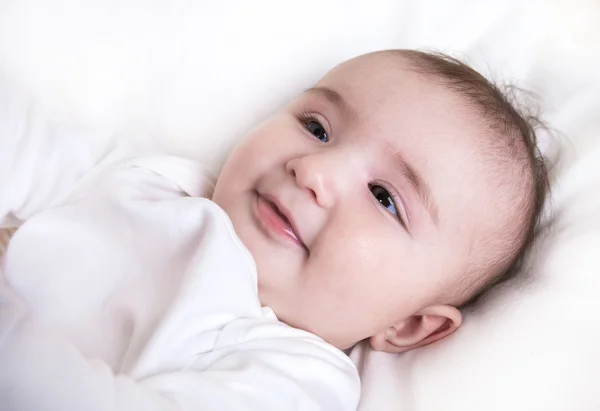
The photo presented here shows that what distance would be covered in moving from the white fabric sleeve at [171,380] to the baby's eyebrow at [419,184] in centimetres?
24

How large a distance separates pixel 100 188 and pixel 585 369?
2.42ft

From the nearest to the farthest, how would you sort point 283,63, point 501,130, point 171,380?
point 171,380 < point 501,130 < point 283,63

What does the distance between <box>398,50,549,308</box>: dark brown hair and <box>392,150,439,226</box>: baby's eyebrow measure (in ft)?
0.47

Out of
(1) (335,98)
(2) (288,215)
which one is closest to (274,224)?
(2) (288,215)

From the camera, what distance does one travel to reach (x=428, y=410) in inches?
35.7

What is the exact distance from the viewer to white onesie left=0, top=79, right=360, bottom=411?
2.58 feet

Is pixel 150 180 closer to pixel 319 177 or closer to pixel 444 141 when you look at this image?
pixel 319 177

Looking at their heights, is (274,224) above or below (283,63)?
below

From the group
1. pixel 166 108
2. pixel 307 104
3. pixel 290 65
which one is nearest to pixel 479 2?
pixel 290 65

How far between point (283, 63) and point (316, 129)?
304mm

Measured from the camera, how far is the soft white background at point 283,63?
1.08 metres

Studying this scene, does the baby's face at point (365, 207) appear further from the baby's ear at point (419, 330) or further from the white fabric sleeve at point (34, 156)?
the white fabric sleeve at point (34, 156)

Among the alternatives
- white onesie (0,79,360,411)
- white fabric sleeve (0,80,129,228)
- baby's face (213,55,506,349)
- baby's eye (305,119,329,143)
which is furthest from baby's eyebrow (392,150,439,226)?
white fabric sleeve (0,80,129,228)

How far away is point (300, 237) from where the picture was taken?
35.7 inches
